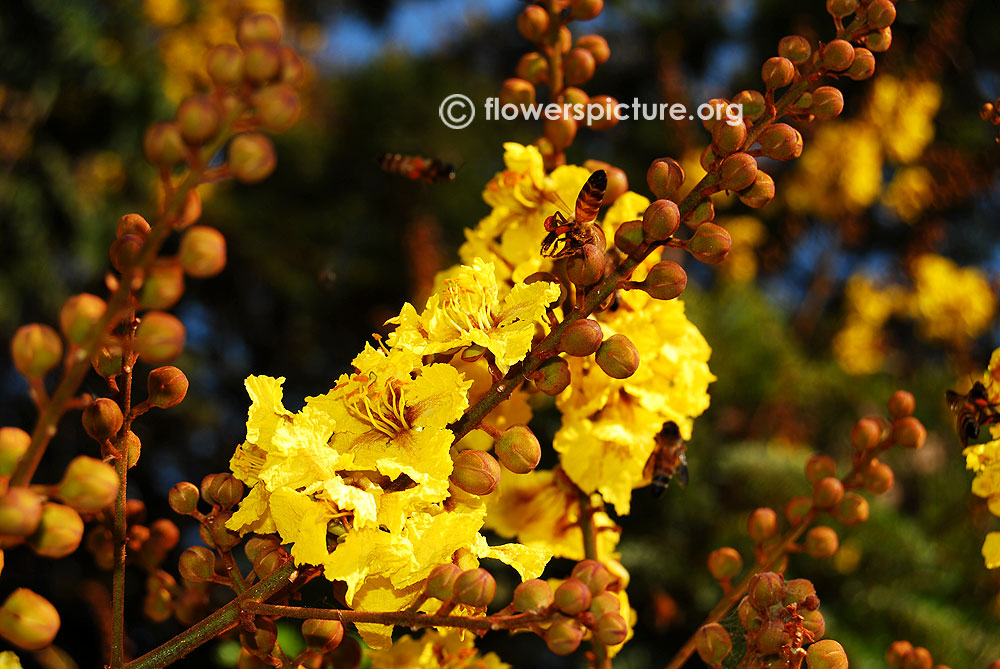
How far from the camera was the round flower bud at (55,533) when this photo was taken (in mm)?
347

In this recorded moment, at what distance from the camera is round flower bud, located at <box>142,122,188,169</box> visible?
0.33 metres

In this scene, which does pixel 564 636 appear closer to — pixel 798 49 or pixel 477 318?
pixel 477 318

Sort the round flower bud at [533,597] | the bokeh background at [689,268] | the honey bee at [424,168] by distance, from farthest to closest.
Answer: the bokeh background at [689,268], the honey bee at [424,168], the round flower bud at [533,597]

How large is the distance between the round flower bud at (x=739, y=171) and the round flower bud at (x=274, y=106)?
255 mm

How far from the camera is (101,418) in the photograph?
47 centimetres

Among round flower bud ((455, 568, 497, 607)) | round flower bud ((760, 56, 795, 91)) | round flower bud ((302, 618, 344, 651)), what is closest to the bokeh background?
round flower bud ((302, 618, 344, 651))

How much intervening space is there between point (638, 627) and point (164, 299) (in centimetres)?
112

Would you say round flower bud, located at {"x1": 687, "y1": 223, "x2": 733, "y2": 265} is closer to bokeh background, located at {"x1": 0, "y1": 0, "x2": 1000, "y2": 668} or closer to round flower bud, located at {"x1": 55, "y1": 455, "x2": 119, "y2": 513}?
round flower bud, located at {"x1": 55, "y1": 455, "x2": 119, "y2": 513}

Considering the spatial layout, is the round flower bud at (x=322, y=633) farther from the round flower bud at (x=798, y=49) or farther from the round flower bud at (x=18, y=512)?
the round flower bud at (x=798, y=49)

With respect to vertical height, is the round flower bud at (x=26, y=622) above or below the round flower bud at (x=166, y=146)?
below

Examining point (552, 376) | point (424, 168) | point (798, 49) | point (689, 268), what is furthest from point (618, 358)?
point (689, 268)

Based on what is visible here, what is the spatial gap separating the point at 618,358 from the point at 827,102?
0.71ft

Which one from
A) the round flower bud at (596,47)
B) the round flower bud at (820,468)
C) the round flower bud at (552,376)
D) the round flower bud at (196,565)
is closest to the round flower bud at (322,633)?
the round flower bud at (196,565)

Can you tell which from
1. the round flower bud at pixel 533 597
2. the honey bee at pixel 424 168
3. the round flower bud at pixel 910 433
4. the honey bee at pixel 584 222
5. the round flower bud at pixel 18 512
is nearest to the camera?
the round flower bud at pixel 18 512
